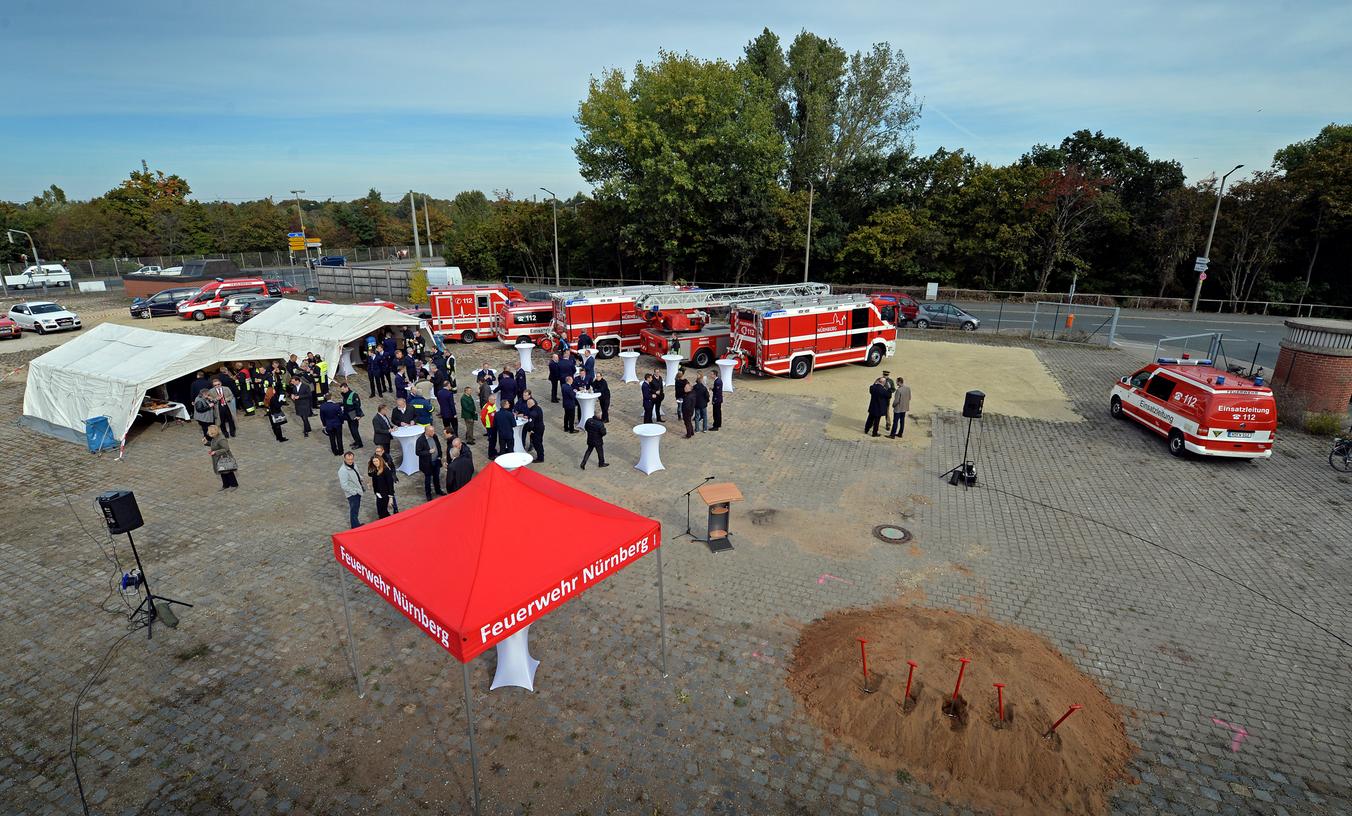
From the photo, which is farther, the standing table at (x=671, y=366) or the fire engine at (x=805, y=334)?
the fire engine at (x=805, y=334)

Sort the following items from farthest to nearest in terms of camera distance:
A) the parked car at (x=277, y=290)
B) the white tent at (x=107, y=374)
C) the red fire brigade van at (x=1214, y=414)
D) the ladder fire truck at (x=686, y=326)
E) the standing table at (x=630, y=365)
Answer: the parked car at (x=277, y=290) < the ladder fire truck at (x=686, y=326) < the standing table at (x=630, y=365) < the white tent at (x=107, y=374) < the red fire brigade van at (x=1214, y=414)

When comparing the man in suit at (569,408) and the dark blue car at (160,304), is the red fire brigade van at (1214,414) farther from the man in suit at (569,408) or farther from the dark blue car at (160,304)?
the dark blue car at (160,304)

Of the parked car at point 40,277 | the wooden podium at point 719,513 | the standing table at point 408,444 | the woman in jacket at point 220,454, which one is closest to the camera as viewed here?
the wooden podium at point 719,513

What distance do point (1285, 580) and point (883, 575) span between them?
5.93 metres

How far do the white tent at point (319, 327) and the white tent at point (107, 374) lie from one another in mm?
2300

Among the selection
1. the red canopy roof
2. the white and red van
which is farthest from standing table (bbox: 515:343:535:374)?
the white and red van

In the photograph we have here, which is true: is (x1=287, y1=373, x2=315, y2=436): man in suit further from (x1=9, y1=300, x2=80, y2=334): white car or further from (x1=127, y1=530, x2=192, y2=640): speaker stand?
(x1=9, y1=300, x2=80, y2=334): white car

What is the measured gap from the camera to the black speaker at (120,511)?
780cm

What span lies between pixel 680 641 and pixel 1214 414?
42.2 ft

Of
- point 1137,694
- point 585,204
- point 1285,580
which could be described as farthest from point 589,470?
point 585,204

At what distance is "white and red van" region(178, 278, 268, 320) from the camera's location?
31.8 metres

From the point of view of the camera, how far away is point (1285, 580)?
9.41 metres

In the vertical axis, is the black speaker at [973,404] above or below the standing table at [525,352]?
above

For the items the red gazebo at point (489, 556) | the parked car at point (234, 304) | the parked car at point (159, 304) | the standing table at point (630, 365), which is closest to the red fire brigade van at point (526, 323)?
the standing table at point (630, 365)
